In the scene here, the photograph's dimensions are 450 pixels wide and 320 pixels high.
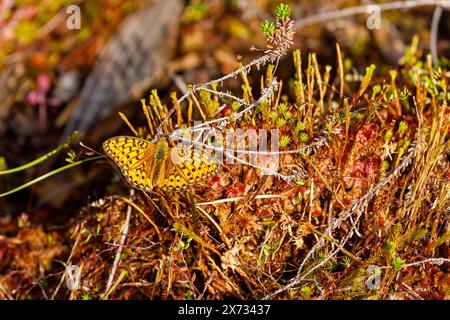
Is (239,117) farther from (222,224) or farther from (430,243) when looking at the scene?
(430,243)

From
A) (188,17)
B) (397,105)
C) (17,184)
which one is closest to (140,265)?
(397,105)

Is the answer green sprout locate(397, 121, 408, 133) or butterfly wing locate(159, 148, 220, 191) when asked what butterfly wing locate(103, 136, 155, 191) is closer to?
butterfly wing locate(159, 148, 220, 191)

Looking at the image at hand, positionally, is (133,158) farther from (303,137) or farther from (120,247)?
(303,137)

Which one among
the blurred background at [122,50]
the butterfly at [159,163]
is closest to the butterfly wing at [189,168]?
the butterfly at [159,163]

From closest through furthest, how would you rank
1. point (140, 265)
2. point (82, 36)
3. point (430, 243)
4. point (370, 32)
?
point (430, 243), point (140, 265), point (370, 32), point (82, 36)

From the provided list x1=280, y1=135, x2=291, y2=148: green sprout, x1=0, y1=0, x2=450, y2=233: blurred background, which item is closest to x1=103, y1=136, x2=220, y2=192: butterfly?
x1=280, y1=135, x2=291, y2=148: green sprout

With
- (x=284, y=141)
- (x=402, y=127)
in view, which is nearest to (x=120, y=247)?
(x=284, y=141)
